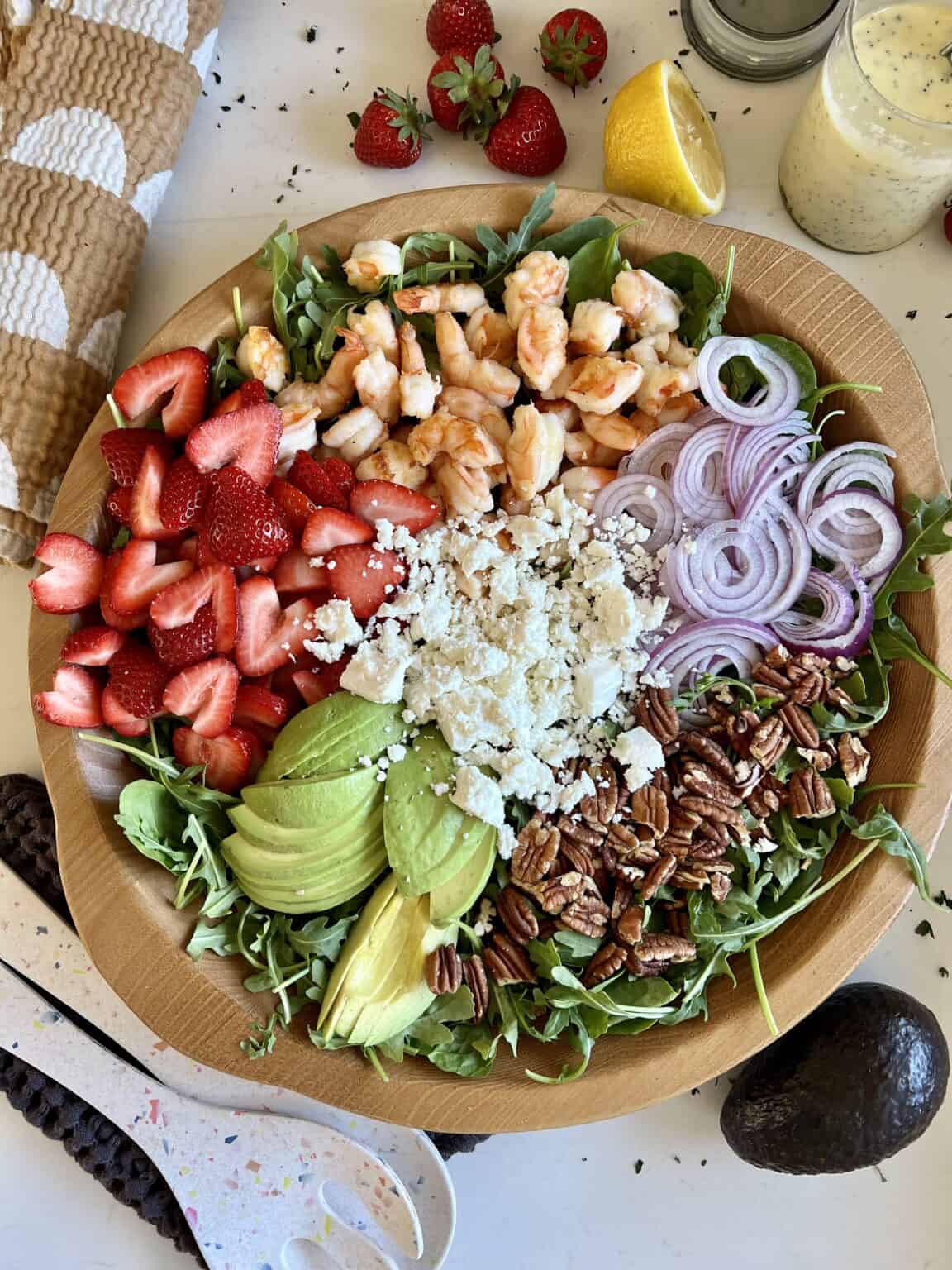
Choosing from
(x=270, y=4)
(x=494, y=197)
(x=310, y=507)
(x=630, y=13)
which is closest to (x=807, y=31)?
(x=630, y=13)

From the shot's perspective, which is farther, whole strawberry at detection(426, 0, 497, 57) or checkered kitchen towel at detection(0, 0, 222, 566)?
whole strawberry at detection(426, 0, 497, 57)

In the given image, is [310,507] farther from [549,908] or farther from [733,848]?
[733,848]

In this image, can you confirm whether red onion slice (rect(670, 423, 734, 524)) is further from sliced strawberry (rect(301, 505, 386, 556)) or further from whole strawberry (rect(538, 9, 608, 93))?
whole strawberry (rect(538, 9, 608, 93))

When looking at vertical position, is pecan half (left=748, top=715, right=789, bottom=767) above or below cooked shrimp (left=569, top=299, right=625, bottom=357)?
below

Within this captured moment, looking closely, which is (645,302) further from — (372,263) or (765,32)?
(765,32)

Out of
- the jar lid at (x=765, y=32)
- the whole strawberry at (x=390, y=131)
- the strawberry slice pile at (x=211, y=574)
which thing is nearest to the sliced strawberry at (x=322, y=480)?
the strawberry slice pile at (x=211, y=574)

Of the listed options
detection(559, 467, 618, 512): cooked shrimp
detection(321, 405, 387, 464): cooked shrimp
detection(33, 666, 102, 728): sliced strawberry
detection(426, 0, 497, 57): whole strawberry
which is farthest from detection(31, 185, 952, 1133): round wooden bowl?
detection(426, 0, 497, 57): whole strawberry

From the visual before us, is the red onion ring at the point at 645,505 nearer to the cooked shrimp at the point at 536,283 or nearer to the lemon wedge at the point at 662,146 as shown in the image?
the cooked shrimp at the point at 536,283
